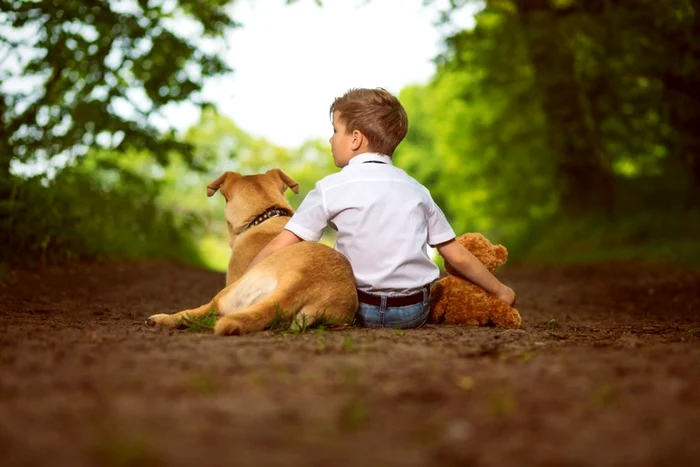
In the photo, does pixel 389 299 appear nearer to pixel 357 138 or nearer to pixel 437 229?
pixel 437 229

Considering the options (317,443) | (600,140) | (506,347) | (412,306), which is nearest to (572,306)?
(412,306)

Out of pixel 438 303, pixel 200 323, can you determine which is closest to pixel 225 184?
pixel 200 323

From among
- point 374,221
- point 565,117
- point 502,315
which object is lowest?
point 502,315

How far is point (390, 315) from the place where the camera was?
511 centimetres

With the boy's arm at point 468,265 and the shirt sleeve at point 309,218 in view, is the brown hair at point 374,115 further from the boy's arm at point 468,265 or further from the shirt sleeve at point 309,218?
the boy's arm at point 468,265

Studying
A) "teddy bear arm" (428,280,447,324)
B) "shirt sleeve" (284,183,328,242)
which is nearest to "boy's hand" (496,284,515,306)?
"teddy bear arm" (428,280,447,324)

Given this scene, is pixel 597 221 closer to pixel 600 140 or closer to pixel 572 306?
pixel 600 140

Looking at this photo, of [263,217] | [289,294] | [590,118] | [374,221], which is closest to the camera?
[289,294]

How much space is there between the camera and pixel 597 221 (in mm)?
16781

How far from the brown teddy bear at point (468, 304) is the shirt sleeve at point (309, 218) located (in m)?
1.10

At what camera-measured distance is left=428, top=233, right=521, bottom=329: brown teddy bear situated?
5422 mm

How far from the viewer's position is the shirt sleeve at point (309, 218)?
4.95 meters

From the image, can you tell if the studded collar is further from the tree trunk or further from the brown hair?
the tree trunk

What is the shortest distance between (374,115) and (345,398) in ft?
9.55
